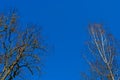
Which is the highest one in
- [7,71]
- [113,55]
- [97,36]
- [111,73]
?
[97,36]

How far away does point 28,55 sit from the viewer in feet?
66.3

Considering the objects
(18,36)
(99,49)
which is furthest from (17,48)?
(99,49)

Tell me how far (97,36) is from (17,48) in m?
7.18

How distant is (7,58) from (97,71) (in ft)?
26.2

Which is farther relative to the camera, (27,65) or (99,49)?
(99,49)

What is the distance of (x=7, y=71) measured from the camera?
62.2 feet

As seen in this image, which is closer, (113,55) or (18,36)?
(18,36)

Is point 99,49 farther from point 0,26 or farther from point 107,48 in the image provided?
point 0,26

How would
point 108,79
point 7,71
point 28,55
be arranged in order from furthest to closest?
point 108,79, point 28,55, point 7,71

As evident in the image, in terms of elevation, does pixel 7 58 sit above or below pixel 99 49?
below

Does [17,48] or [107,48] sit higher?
[107,48]

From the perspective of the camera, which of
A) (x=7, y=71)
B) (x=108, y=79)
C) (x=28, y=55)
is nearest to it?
(x=7, y=71)

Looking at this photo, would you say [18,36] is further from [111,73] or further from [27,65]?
[111,73]

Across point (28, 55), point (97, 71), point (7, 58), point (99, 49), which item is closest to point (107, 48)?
point (99, 49)
